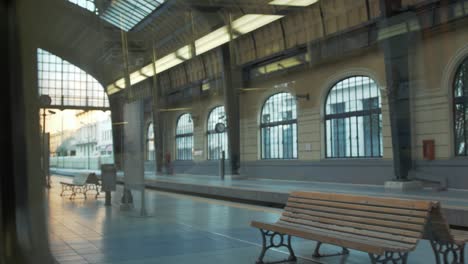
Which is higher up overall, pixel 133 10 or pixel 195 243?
pixel 133 10

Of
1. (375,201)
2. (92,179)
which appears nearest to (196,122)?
(92,179)

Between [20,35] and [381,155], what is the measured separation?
8.21 meters

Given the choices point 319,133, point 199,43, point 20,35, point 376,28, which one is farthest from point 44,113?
point 319,133

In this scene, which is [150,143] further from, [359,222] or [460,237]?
[460,237]

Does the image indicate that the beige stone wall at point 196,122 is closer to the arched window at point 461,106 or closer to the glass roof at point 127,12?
the glass roof at point 127,12

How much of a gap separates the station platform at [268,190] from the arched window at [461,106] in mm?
1042

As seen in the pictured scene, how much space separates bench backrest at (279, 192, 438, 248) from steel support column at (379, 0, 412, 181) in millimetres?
5600

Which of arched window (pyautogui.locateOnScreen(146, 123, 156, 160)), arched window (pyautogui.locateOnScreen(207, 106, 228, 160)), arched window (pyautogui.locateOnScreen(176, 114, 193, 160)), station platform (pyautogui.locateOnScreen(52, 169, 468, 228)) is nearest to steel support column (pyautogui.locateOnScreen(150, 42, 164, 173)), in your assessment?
arched window (pyautogui.locateOnScreen(146, 123, 156, 160))

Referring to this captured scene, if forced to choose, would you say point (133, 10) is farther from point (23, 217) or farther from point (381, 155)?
point (381, 155)

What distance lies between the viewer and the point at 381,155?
11195mm

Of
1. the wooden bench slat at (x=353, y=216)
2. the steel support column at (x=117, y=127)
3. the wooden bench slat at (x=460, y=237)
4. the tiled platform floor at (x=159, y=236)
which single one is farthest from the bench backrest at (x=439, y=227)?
the steel support column at (x=117, y=127)

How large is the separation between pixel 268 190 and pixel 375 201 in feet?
25.5

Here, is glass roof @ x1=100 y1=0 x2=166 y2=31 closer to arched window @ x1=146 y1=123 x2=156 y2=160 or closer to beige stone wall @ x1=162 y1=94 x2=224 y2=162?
arched window @ x1=146 y1=123 x2=156 y2=160

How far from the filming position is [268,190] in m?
12.5
